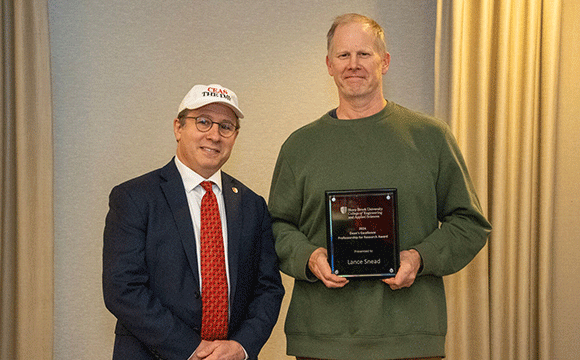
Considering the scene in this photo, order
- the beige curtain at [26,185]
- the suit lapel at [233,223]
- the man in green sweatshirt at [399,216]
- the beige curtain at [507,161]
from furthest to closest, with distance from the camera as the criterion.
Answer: the beige curtain at [26,185]
the beige curtain at [507,161]
the suit lapel at [233,223]
the man in green sweatshirt at [399,216]

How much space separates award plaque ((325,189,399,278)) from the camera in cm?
211

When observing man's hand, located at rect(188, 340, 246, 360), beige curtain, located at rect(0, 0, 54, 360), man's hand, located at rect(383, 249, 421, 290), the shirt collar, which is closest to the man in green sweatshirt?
man's hand, located at rect(383, 249, 421, 290)

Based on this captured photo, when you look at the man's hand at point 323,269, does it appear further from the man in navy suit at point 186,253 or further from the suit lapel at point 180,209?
the suit lapel at point 180,209

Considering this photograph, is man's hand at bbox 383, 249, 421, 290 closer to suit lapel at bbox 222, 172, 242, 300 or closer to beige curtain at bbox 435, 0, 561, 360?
suit lapel at bbox 222, 172, 242, 300

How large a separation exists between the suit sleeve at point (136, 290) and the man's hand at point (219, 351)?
3 cm

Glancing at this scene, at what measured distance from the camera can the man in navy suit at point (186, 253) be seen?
2092 mm

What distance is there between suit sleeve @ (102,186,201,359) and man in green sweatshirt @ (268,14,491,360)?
504 millimetres

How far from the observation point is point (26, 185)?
132 inches

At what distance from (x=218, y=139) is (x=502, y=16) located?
75.8 inches

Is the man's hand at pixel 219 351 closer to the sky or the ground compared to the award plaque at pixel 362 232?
closer to the ground

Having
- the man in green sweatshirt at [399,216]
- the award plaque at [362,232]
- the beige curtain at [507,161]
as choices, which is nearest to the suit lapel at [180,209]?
the man in green sweatshirt at [399,216]

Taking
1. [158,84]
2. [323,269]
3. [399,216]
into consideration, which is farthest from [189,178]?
[158,84]

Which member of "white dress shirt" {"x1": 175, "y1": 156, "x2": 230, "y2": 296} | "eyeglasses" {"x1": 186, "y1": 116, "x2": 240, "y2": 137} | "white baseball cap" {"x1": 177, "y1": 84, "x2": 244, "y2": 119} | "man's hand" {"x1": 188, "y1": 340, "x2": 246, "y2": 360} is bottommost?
"man's hand" {"x1": 188, "y1": 340, "x2": 246, "y2": 360}

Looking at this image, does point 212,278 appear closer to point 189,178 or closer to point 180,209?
point 180,209
